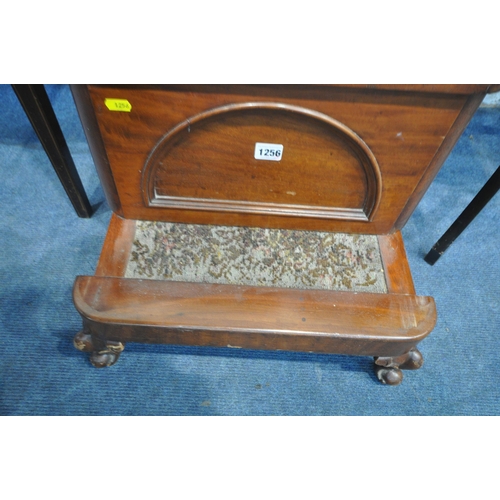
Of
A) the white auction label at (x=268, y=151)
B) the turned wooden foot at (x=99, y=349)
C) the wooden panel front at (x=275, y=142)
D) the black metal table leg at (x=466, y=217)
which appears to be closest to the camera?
the wooden panel front at (x=275, y=142)

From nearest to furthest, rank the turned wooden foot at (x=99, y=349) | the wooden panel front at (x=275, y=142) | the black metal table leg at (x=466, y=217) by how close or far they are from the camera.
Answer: the wooden panel front at (x=275, y=142) → the turned wooden foot at (x=99, y=349) → the black metal table leg at (x=466, y=217)

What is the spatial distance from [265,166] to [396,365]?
1.88 ft

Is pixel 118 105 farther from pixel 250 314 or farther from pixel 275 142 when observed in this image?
pixel 250 314

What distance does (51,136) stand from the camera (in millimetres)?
1034

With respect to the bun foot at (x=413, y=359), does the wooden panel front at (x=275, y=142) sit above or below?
above

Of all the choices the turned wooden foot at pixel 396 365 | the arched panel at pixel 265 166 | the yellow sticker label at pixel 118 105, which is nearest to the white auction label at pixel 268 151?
the arched panel at pixel 265 166

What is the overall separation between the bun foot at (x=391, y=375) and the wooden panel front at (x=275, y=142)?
0.36 meters

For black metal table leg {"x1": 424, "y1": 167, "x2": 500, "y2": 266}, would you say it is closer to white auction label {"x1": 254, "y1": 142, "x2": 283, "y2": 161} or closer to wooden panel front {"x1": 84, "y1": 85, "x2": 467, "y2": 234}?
wooden panel front {"x1": 84, "y1": 85, "x2": 467, "y2": 234}

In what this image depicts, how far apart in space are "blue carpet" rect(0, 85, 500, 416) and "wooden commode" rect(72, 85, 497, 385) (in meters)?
0.15

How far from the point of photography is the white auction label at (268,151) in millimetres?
742

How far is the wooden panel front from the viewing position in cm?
64

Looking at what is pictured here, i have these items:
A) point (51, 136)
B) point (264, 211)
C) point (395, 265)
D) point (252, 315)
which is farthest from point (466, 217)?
point (51, 136)

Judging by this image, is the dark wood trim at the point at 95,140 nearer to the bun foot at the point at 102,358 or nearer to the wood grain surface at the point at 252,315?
the wood grain surface at the point at 252,315

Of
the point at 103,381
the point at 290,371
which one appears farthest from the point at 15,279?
the point at 290,371
